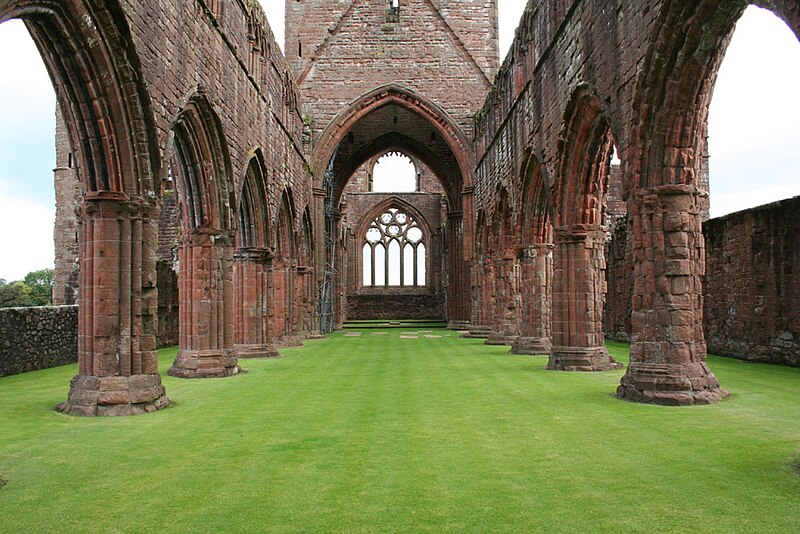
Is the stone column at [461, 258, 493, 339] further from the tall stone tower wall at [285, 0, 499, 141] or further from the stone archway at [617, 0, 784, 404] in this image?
the stone archway at [617, 0, 784, 404]

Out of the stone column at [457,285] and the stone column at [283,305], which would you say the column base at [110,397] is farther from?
the stone column at [457,285]

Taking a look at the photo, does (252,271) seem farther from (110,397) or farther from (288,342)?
(110,397)

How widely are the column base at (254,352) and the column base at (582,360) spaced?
19.9 ft

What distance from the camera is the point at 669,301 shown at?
24.3 ft

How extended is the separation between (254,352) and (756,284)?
9.34 meters

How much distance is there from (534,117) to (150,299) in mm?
8282

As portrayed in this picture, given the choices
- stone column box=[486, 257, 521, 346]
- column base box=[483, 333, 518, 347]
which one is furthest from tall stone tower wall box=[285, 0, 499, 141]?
column base box=[483, 333, 518, 347]

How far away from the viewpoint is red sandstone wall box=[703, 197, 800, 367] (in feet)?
36.8

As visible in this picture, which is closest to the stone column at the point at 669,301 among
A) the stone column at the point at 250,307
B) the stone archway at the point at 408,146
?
the stone column at the point at 250,307

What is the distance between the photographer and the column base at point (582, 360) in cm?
1077

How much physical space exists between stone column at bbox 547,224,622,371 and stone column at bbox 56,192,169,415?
620 cm

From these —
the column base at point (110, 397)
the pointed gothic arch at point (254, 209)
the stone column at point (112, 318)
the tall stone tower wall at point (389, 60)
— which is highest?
the tall stone tower wall at point (389, 60)

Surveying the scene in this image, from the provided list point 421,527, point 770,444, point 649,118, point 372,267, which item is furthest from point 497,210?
point 372,267

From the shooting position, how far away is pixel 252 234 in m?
14.8
